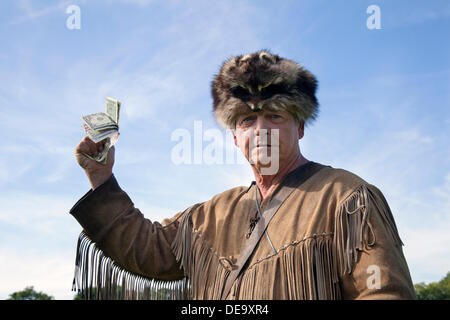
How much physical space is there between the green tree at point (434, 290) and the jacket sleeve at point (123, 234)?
38.5 m

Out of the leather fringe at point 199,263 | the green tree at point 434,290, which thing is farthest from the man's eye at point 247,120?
the green tree at point 434,290

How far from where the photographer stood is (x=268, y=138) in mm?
3238

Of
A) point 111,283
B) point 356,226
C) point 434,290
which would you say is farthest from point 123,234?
point 434,290

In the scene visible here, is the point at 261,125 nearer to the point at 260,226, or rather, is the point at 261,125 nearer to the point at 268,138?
the point at 268,138

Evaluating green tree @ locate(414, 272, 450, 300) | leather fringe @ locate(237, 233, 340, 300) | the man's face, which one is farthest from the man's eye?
green tree @ locate(414, 272, 450, 300)

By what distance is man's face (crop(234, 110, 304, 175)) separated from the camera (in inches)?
127

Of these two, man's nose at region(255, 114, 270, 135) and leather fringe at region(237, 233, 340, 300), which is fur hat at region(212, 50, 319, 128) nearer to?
man's nose at region(255, 114, 270, 135)

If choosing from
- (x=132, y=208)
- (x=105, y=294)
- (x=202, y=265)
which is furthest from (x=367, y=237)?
(x=105, y=294)

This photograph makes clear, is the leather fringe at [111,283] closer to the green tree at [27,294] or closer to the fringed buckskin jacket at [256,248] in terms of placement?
the fringed buckskin jacket at [256,248]

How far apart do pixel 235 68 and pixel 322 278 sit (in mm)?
1673
